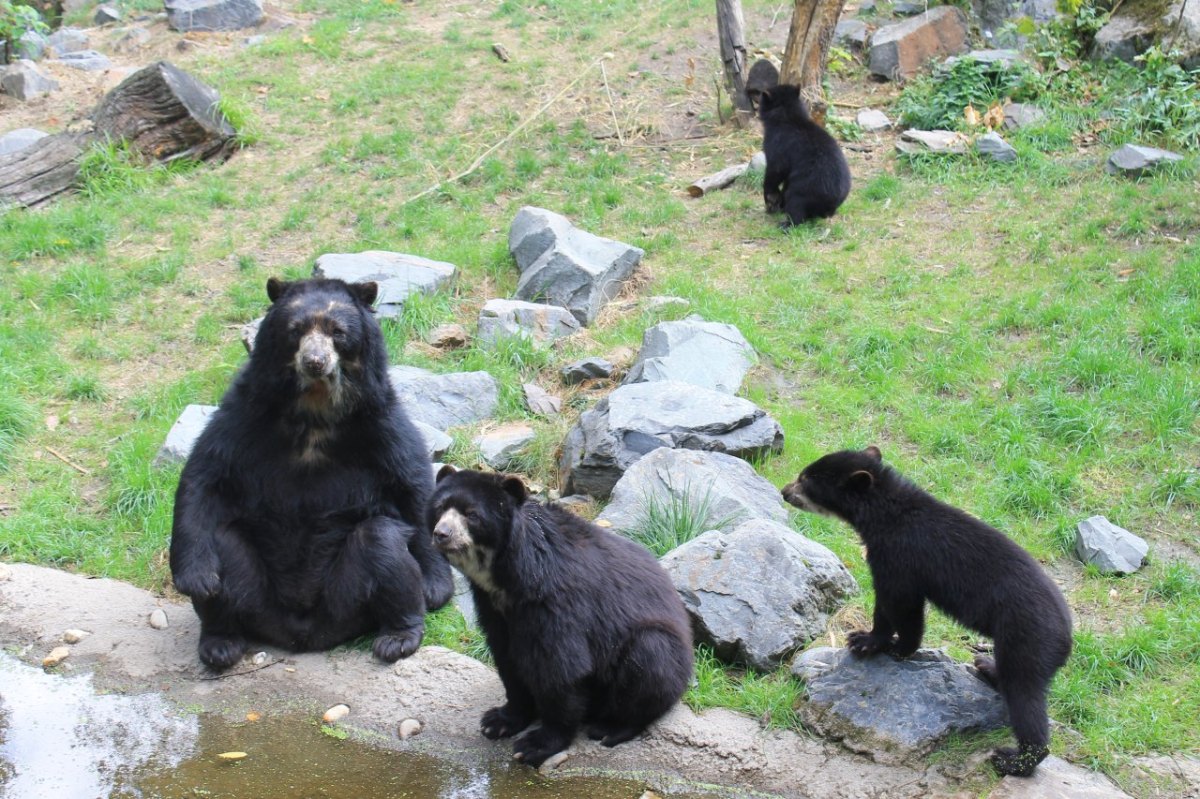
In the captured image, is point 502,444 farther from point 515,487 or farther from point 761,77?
point 761,77

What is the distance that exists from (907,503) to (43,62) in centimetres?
1353

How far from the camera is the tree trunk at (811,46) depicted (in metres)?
11.6

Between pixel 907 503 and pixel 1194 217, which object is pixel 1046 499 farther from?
pixel 1194 217

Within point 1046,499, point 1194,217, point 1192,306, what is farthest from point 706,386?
point 1194,217

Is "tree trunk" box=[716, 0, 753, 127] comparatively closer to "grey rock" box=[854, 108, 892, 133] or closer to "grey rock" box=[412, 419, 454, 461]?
"grey rock" box=[854, 108, 892, 133]

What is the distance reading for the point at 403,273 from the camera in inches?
358

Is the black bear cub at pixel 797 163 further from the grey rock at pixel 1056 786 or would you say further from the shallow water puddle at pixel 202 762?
the shallow water puddle at pixel 202 762

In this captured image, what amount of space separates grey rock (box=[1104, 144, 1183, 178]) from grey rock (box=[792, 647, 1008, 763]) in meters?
7.14

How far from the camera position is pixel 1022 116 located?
11555mm

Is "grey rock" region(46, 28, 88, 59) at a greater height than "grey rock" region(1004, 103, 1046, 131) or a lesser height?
greater

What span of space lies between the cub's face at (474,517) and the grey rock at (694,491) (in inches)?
64.9

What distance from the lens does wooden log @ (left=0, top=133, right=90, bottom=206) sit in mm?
10867

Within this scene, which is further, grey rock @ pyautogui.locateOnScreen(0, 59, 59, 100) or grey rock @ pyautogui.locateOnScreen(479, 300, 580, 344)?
grey rock @ pyautogui.locateOnScreen(0, 59, 59, 100)

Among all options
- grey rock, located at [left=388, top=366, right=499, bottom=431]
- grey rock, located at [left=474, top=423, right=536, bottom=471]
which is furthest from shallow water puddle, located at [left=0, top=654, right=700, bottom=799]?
grey rock, located at [left=388, top=366, right=499, bottom=431]
